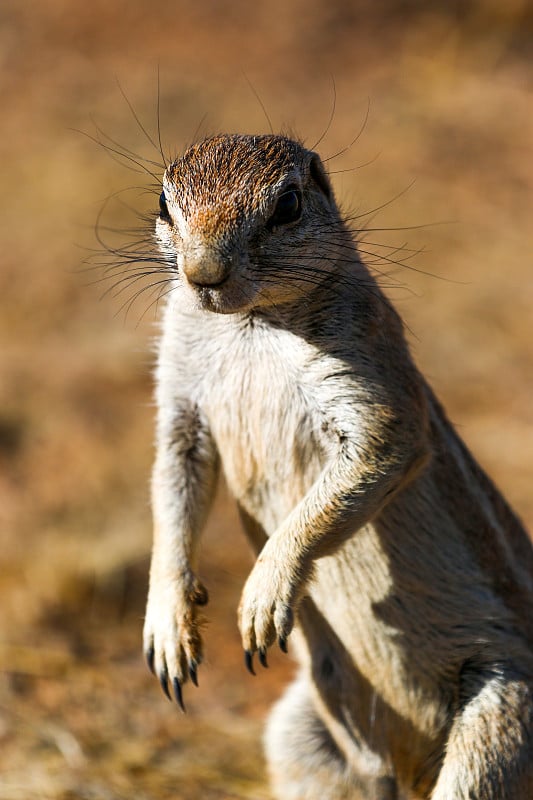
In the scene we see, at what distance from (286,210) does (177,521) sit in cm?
134

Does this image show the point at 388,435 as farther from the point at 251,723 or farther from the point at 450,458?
the point at 251,723

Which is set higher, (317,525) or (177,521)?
(317,525)

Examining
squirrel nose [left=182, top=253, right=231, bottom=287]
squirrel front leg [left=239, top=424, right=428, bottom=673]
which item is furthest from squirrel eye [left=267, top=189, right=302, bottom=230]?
squirrel front leg [left=239, top=424, right=428, bottom=673]

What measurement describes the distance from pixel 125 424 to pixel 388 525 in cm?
515

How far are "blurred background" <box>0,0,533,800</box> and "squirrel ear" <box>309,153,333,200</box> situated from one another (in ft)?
1.69

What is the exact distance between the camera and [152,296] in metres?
10.1

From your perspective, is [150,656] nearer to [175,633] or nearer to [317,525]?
[175,633]

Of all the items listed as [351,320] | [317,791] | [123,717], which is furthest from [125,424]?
[351,320]

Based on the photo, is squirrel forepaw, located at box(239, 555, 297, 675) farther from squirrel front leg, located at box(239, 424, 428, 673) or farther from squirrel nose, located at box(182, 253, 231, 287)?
squirrel nose, located at box(182, 253, 231, 287)

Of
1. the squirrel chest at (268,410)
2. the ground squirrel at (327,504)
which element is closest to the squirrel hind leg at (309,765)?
the ground squirrel at (327,504)

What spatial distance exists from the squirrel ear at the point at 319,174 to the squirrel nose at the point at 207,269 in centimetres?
76

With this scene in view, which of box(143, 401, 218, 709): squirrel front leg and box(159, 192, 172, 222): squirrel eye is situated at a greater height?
box(159, 192, 172, 222): squirrel eye

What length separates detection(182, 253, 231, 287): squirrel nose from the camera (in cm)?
351

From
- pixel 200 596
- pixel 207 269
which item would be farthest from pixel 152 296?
pixel 207 269
